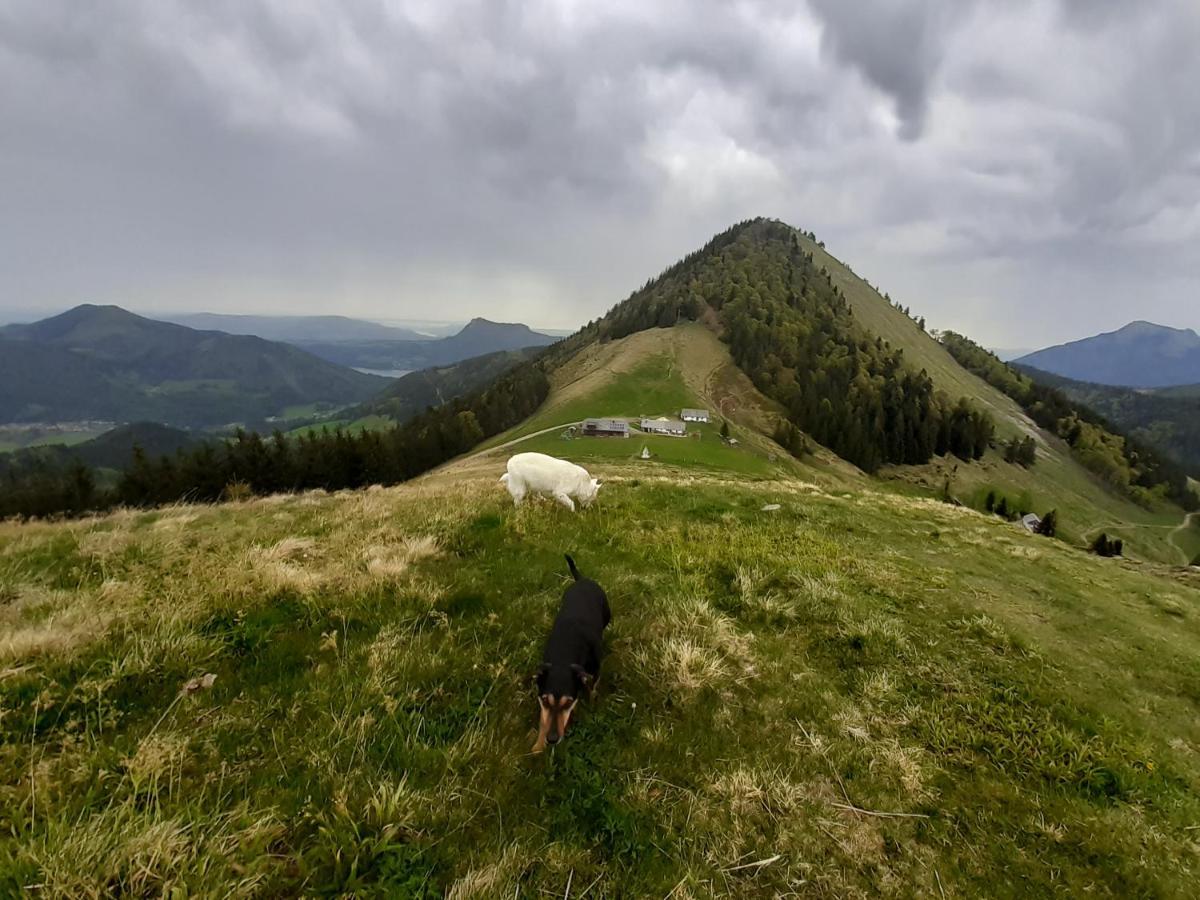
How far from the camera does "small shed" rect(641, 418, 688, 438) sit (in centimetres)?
9681

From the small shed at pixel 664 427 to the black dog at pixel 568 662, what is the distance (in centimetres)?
9047

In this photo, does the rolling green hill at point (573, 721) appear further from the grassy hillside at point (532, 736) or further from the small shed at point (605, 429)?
the small shed at point (605, 429)

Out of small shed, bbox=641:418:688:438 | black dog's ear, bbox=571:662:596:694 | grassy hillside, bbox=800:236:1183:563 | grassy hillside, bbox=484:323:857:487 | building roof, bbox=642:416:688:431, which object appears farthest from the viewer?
grassy hillside, bbox=800:236:1183:563

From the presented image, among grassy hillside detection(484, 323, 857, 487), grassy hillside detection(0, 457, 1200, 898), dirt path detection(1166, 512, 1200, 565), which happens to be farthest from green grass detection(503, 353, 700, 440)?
dirt path detection(1166, 512, 1200, 565)

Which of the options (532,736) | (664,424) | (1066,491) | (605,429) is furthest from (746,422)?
(532,736)

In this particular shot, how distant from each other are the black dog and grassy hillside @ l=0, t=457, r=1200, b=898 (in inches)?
10.3

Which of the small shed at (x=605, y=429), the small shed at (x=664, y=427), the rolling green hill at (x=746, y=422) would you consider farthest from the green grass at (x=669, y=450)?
the small shed at (x=664, y=427)

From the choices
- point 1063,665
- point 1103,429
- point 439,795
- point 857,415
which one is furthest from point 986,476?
point 439,795

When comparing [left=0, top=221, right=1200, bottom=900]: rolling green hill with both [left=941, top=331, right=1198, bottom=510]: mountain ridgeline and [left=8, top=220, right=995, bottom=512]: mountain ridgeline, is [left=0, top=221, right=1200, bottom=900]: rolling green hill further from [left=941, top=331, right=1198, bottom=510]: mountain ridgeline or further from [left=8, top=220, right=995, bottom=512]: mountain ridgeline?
[left=941, top=331, right=1198, bottom=510]: mountain ridgeline

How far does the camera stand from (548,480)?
12.8 meters

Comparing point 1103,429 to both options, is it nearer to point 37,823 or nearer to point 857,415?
point 857,415

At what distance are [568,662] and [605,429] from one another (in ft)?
291

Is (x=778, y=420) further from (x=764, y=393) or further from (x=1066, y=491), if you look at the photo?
(x=1066, y=491)

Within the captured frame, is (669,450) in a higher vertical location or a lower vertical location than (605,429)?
lower
